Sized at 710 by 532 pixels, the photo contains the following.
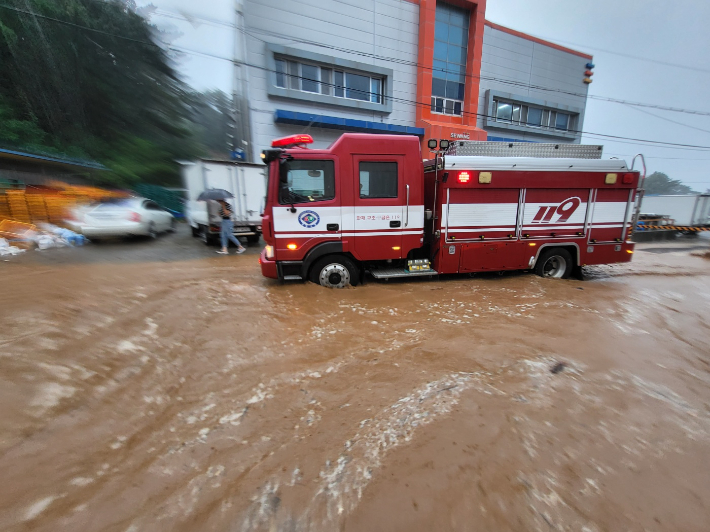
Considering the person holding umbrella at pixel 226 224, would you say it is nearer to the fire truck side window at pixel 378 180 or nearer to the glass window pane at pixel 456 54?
the fire truck side window at pixel 378 180

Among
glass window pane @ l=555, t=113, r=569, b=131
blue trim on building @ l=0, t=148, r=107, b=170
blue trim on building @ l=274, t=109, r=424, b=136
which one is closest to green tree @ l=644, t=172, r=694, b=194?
glass window pane @ l=555, t=113, r=569, b=131

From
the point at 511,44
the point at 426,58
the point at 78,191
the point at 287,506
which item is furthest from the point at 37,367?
the point at 511,44

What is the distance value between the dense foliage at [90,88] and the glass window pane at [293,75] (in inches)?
297

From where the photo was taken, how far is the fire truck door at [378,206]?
524cm

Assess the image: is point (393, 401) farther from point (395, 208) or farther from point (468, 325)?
point (395, 208)

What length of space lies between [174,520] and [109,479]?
59cm

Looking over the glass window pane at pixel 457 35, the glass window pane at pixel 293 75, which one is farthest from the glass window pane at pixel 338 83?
the glass window pane at pixel 457 35

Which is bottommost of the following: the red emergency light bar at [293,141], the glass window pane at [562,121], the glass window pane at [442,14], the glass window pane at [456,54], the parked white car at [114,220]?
the parked white car at [114,220]

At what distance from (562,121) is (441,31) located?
1173 cm

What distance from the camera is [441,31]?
16953 millimetres

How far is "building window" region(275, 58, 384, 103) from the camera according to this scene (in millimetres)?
14211

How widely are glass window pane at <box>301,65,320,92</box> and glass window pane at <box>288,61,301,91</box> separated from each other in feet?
0.79

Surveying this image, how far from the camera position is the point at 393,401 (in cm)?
264

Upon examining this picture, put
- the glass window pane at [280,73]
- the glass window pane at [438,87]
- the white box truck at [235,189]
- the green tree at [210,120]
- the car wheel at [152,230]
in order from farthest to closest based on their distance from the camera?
the green tree at [210,120]
the glass window pane at [438,87]
the glass window pane at [280,73]
the car wheel at [152,230]
the white box truck at [235,189]
